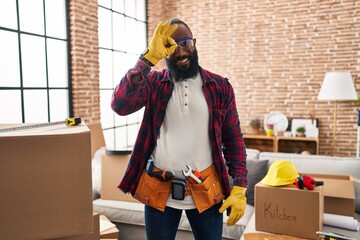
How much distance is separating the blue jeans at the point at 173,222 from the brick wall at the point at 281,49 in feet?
13.3

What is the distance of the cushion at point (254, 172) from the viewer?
101 inches

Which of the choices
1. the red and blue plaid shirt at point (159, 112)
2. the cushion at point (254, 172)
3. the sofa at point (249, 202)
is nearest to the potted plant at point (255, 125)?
the sofa at point (249, 202)

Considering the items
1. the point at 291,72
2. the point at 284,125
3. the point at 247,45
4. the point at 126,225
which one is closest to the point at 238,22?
the point at 247,45

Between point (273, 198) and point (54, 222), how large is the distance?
1.25m

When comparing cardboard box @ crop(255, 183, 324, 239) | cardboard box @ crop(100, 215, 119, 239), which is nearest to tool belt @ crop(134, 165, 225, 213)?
cardboard box @ crop(255, 183, 324, 239)

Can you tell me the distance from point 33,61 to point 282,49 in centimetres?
341

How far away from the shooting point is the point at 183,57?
138cm

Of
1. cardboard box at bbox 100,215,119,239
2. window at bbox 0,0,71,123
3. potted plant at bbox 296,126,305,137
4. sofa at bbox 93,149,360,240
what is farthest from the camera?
potted plant at bbox 296,126,305,137

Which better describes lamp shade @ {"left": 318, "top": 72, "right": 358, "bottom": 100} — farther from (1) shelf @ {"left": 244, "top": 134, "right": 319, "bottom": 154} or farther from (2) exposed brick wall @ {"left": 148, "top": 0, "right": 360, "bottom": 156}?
(1) shelf @ {"left": 244, "top": 134, "right": 319, "bottom": 154}

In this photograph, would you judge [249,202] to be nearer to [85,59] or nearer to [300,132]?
[85,59]

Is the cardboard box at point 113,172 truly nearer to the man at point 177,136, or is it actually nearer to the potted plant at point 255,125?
the man at point 177,136

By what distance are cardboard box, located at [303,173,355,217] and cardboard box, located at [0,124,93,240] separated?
5.02 ft

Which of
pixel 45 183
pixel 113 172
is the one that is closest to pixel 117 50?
pixel 113 172

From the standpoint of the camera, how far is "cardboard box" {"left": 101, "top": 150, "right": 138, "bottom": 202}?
2602mm
